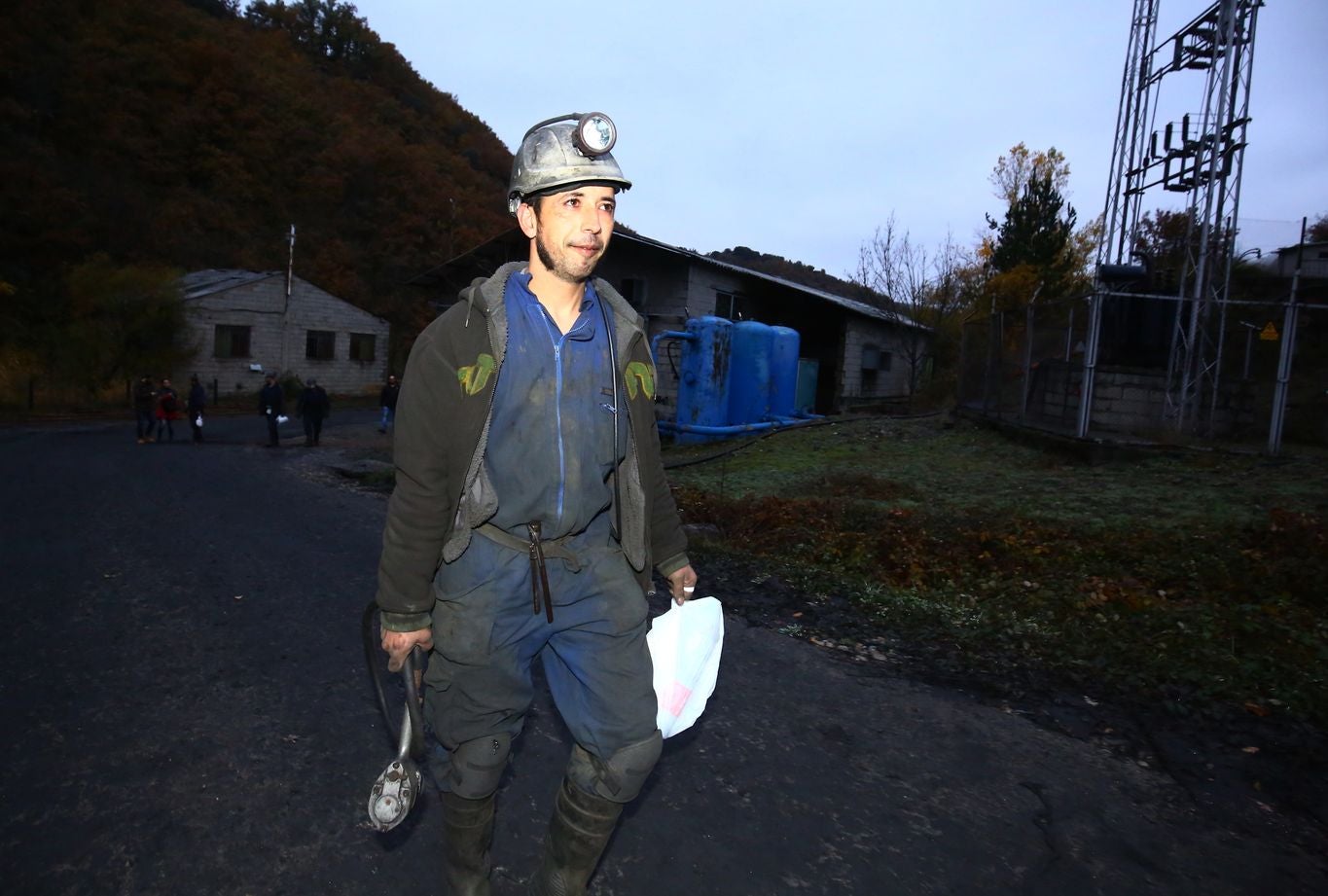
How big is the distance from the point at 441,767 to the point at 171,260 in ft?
159

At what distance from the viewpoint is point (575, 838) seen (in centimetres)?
241

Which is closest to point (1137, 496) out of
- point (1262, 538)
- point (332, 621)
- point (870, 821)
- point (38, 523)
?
point (1262, 538)

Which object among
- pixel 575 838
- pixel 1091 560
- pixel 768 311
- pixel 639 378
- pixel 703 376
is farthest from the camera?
pixel 768 311

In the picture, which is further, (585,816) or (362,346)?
(362,346)

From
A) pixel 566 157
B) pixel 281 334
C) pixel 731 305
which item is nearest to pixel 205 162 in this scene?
pixel 281 334

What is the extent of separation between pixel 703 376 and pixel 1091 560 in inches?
467

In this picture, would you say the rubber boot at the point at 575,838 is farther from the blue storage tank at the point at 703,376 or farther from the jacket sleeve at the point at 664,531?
the blue storage tank at the point at 703,376

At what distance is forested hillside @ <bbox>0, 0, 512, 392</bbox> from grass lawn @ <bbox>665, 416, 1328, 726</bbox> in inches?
1204

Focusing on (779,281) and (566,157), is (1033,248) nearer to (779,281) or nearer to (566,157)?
(779,281)

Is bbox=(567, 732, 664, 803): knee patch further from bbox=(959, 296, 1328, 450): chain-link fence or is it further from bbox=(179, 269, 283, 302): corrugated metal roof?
bbox=(179, 269, 283, 302): corrugated metal roof

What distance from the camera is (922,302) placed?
107ft

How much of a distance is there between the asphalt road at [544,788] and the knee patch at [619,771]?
1.69 ft

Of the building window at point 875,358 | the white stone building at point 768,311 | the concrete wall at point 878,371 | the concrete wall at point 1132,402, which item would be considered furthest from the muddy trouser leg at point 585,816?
the building window at point 875,358

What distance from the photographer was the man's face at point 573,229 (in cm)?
245
